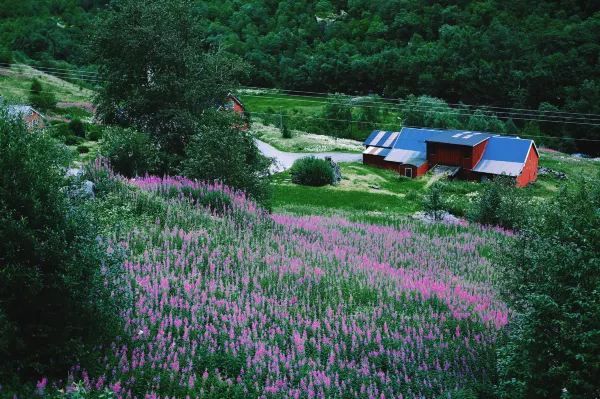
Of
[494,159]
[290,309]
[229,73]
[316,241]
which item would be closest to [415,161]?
[494,159]

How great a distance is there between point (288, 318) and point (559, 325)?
3745 millimetres

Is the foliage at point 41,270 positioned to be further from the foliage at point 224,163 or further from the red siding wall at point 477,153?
the red siding wall at point 477,153

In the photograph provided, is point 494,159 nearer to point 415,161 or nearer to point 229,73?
point 415,161

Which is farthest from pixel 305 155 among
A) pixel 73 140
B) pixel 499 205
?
pixel 499 205

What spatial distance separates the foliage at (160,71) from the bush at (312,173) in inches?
894

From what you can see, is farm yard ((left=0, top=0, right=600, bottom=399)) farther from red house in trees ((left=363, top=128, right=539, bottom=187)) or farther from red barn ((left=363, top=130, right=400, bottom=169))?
red barn ((left=363, top=130, right=400, bottom=169))

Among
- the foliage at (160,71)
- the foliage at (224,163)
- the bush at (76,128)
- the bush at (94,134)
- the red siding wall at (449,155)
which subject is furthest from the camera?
the red siding wall at (449,155)

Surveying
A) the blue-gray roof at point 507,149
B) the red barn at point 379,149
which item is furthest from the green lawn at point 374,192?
the blue-gray roof at point 507,149

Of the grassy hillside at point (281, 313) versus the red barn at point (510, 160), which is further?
the red barn at point (510, 160)

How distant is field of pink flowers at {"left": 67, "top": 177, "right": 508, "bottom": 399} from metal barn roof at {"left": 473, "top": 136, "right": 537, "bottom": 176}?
5586 centimetres

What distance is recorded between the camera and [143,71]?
2772 cm

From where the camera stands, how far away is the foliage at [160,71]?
2641 cm

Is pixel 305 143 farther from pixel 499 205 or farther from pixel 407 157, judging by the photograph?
pixel 499 205

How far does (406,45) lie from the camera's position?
15212cm
